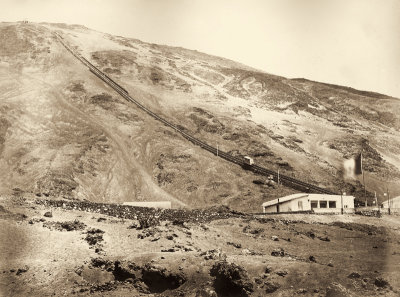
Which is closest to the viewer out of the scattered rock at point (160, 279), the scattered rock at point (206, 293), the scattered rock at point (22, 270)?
the scattered rock at point (206, 293)

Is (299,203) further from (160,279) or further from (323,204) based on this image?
(160,279)

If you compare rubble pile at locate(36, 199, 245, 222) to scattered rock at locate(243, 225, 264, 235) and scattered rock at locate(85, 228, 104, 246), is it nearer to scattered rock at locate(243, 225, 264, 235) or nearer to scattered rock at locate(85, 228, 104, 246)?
scattered rock at locate(243, 225, 264, 235)

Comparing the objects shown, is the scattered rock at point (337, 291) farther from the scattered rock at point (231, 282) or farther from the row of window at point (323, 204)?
the row of window at point (323, 204)

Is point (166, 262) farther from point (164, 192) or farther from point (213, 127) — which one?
point (213, 127)

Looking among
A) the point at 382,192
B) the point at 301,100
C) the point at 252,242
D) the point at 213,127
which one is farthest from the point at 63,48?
the point at 252,242

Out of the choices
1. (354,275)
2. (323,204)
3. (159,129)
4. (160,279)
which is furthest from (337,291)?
(159,129)

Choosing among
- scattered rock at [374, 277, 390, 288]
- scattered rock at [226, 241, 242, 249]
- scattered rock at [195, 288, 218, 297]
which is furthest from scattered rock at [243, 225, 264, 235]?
scattered rock at [374, 277, 390, 288]

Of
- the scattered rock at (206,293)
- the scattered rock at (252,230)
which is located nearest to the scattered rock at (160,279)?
the scattered rock at (206,293)
